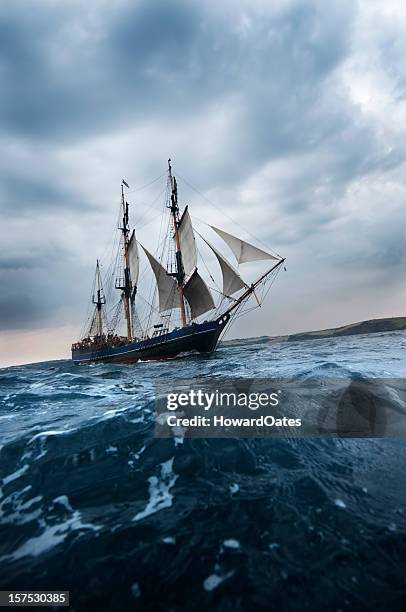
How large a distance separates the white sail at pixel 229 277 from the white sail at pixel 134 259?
1961 cm

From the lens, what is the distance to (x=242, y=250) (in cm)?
4334

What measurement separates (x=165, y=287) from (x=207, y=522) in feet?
154

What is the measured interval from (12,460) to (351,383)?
9.81m

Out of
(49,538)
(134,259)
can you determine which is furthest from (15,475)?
(134,259)

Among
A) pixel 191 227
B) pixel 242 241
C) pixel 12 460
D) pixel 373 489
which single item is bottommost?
pixel 373 489

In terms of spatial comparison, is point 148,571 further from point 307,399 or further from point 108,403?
point 108,403

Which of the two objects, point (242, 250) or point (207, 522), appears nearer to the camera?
point (207, 522)

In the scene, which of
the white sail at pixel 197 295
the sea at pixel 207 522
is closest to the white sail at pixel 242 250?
the white sail at pixel 197 295

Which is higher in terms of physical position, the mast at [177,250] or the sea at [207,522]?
the mast at [177,250]

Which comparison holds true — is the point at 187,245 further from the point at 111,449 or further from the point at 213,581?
the point at 213,581

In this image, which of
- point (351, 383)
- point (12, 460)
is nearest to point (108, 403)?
point (12, 460)

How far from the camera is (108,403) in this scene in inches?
367

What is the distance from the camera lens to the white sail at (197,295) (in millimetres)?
44156

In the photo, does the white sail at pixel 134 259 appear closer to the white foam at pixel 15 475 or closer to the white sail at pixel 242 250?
the white sail at pixel 242 250
